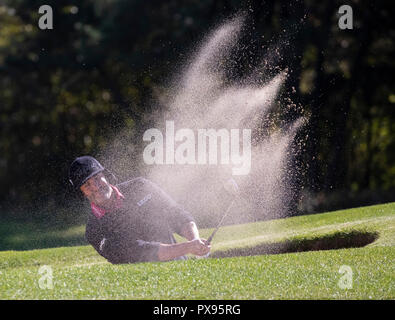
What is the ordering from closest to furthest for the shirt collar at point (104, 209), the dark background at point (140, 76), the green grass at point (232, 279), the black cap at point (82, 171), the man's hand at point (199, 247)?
the green grass at point (232, 279), the man's hand at point (199, 247), the black cap at point (82, 171), the shirt collar at point (104, 209), the dark background at point (140, 76)

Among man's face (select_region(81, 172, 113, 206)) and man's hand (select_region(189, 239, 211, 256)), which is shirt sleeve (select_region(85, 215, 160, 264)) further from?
man's hand (select_region(189, 239, 211, 256))

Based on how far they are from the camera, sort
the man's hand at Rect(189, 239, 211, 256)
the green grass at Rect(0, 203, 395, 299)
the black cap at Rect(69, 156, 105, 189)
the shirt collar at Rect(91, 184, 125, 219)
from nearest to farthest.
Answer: the green grass at Rect(0, 203, 395, 299) < the man's hand at Rect(189, 239, 211, 256) < the black cap at Rect(69, 156, 105, 189) < the shirt collar at Rect(91, 184, 125, 219)

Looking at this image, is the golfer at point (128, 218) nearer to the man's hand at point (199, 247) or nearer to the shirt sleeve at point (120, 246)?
the shirt sleeve at point (120, 246)

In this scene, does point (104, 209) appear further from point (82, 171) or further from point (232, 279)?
point (232, 279)

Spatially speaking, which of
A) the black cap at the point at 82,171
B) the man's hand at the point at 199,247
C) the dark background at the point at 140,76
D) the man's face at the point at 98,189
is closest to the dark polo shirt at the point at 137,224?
the man's face at the point at 98,189

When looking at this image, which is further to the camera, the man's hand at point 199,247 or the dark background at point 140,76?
the dark background at point 140,76

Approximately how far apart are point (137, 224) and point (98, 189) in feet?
1.84

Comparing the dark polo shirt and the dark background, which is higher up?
the dark background

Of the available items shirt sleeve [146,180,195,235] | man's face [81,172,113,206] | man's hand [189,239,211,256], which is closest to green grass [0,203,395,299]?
man's hand [189,239,211,256]

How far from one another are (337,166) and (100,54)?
7683 mm

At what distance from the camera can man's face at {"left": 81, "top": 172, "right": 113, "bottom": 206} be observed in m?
5.79

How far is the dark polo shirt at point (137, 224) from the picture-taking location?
592 cm

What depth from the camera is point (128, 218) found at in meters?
6.01

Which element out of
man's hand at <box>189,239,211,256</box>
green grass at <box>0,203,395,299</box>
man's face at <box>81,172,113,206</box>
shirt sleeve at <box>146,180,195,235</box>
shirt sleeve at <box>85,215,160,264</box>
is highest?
man's face at <box>81,172,113,206</box>
